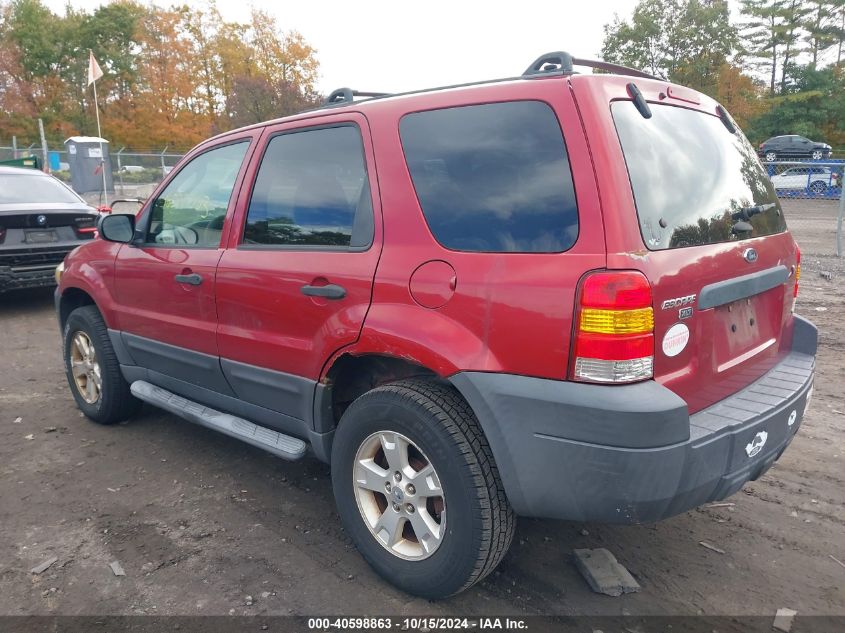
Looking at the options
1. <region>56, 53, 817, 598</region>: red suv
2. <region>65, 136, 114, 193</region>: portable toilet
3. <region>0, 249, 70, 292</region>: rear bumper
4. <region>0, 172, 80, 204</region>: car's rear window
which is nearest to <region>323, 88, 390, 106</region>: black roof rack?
<region>56, 53, 817, 598</region>: red suv

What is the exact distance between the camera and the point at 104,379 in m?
4.28

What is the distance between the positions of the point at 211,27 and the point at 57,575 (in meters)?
46.3

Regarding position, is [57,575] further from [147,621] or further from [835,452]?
[835,452]

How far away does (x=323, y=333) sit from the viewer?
2.79 meters

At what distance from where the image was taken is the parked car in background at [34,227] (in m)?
7.09

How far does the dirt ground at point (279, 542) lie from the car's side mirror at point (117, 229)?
132 centimetres

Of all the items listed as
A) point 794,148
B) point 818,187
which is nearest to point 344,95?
point 818,187

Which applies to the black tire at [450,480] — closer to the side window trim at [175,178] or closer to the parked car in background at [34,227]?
the side window trim at [175,178]

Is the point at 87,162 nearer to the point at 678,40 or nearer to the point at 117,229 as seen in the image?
the point at 117,229

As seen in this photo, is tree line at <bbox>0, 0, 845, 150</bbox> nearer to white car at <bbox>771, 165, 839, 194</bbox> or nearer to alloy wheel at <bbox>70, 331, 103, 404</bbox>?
white car at <bbox>771, 165, 839, 194</bbox>

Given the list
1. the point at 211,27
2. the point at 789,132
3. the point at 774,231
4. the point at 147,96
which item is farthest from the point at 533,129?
the point at 211,27

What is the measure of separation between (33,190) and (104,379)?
4807 mm

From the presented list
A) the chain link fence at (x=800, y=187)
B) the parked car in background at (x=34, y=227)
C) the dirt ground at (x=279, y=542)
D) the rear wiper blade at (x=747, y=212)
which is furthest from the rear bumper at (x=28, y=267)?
the rear wiper blade at (x=747, y=212)

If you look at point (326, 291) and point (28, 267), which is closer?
point (326, 291)
